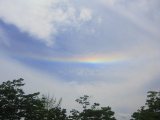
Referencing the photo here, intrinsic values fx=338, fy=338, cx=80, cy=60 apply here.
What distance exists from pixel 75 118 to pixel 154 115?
1054cm

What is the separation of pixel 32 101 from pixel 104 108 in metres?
9.68

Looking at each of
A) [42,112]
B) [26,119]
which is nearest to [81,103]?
[42,112]

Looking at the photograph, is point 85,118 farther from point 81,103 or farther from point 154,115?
point 154,115

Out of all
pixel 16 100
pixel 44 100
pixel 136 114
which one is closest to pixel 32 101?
pixel 16 100

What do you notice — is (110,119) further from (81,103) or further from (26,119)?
(26,119)

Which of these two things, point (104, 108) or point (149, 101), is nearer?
point (149, 101)

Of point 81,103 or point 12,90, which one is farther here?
point 81,103

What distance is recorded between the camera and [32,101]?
130 feet

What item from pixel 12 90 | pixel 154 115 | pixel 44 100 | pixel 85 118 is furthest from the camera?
pixel 44 100

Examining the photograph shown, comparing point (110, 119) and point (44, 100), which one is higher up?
point (44, 100)

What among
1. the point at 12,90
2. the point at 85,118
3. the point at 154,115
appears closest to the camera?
the point at 154,115

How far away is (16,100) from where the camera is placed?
126ft

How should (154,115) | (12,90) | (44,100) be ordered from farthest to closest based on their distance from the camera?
(44,100)
(12,90)
(154,115)

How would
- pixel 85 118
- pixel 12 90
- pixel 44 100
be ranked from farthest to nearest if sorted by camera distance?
1. pixel 44 100
2. pixel 85 118
3. pixel 12 90
